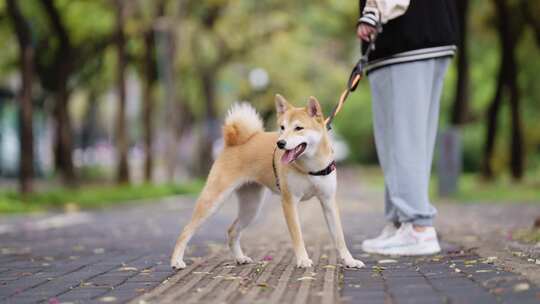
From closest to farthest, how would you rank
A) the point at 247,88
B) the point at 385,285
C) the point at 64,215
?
the point at 385,285, the point at 64,215, the point at 247,88

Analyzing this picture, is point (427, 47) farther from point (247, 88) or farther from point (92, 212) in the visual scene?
point (247, 88)

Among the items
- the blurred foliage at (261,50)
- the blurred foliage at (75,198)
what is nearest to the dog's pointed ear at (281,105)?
the blurred foliage at (75,198)

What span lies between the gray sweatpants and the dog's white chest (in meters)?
0.97

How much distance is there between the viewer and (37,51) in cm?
2869

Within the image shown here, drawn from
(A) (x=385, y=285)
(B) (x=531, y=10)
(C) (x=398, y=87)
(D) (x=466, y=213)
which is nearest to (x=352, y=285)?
(A) (x=385, y=285)

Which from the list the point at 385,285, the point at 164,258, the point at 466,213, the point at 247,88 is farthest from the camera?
the point at 247,88

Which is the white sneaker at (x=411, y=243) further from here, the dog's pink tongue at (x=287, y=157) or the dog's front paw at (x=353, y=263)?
the dog's pink tongue at (x=287, y=157)

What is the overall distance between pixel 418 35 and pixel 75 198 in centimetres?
1220

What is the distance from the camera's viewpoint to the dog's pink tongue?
5.58m

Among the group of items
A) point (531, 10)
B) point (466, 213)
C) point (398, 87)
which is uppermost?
point (531, 10)

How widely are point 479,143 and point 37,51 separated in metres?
19.7

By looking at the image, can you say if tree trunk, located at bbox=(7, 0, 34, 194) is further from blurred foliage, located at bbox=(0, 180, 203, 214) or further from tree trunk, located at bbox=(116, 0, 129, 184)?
tree trunk, located at bbox=(116, 0, 129, 184)

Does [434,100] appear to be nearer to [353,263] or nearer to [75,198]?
[353,263]

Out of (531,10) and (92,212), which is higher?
(531,10)
